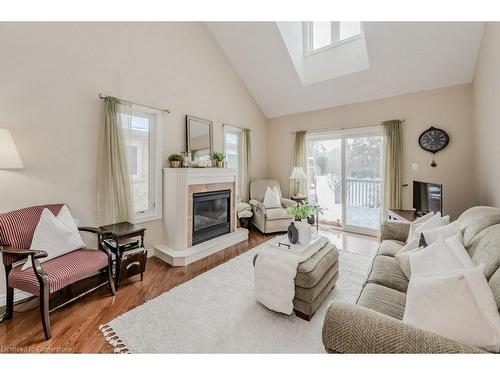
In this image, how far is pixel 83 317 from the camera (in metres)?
1.88

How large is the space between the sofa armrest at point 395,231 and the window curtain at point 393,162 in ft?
4.73

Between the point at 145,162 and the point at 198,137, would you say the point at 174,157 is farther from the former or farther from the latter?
the point at 198,137

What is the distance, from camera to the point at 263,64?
13.9 ft

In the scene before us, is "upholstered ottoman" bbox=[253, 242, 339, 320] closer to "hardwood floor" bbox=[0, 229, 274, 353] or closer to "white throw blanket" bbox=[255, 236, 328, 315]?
"white throw blanket" bbox=[255, 236, 328, 315]

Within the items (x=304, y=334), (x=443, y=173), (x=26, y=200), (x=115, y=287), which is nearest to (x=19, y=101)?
(x=26, y=200)

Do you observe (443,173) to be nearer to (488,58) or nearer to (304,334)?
(488,58)

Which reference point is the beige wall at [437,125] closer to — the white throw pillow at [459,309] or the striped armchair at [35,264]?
the white throw pillow at [459,309]

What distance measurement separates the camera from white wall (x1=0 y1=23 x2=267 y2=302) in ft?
7.09

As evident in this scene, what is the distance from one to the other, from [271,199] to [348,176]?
1.62m

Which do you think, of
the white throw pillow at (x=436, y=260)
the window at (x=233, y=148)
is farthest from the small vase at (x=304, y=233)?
the window at (x=233, y=148)

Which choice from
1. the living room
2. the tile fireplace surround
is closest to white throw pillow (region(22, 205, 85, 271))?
the living room

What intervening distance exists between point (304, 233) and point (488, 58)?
2.81 metres

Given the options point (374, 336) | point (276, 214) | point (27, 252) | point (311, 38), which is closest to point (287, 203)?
point (276, 214)

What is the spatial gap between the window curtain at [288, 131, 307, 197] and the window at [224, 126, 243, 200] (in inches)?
48.0
